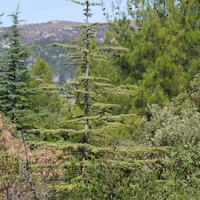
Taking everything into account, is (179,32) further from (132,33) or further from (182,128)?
(182,128)

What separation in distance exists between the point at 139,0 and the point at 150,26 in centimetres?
224

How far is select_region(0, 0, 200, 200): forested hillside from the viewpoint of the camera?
295 inches

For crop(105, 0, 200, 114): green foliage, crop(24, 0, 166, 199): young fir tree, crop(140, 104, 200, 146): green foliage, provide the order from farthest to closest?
crop(105, 0, 200, 114): green foliage → crop(140, 104, 200, 146): green foliage → crop(24, 0, 166, 199): young fir tree

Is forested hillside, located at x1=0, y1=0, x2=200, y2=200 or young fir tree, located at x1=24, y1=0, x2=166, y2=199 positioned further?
young fir tree, located at x1=24, y1=0, x2=166, y2=199

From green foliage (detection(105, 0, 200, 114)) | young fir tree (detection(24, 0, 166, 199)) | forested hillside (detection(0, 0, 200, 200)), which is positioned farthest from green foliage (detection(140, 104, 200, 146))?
green foliage (detection(105, 0, 200, 114))

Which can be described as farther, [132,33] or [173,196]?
[132,33]

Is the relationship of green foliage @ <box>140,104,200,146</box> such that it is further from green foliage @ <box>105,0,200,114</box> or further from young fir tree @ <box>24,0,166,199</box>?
green foliage @ <box>105,0,200,114</box>

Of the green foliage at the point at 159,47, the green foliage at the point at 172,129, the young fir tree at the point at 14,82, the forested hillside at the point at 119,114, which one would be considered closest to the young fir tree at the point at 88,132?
the forested hillside at the point at 119,114

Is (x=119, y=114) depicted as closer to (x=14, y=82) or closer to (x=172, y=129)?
(x=172, y=129)

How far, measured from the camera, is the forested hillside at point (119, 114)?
24.5 feet

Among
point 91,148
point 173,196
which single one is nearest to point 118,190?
point 173,196

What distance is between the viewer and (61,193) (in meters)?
8.24

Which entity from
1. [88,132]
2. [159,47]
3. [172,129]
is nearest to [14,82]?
[159,47]

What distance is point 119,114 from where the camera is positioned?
15219mm
